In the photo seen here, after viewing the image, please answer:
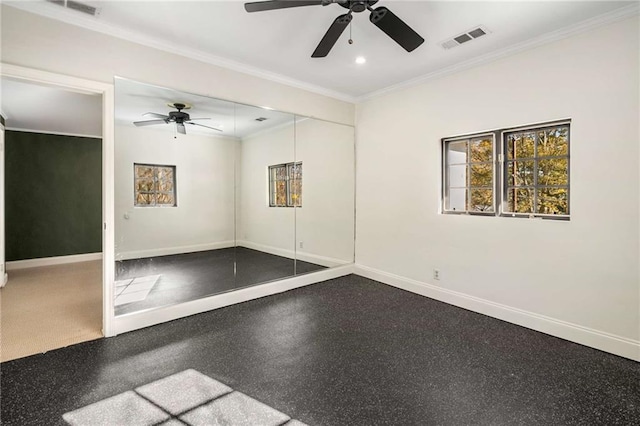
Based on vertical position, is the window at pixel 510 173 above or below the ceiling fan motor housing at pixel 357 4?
below

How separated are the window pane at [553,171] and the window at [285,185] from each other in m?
2.93

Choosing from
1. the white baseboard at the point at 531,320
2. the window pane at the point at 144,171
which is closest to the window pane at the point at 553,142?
the white baseboard at the point at 531,320

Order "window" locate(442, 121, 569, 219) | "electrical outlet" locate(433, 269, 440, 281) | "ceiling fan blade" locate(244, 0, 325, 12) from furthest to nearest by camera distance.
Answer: "electrical outlet" locate(433, 269, 440, 281) < "window" locate(442, 121, 569, 219) < "ceiling fan blade" locate(244, 0, 325, 12)

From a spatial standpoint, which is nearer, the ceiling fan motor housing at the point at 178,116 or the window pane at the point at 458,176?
the ceiling fan motor housing at the point at 178,116

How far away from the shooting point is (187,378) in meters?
2.16

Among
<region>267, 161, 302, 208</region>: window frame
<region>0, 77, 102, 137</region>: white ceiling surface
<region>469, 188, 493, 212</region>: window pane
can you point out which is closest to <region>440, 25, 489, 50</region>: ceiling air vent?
<region>469, 188, 493, 212</region>: window pane

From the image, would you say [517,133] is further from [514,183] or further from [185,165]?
[185,165]

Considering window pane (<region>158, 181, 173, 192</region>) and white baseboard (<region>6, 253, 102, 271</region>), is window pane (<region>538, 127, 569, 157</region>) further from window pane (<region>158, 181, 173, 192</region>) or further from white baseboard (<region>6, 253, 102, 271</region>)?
white baseboard (<region>6, 253, 102, 271</region>)

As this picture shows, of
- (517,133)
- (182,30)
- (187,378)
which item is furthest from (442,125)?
(187,378)

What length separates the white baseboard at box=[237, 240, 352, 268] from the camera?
13.6ft

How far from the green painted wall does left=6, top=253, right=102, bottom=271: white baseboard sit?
7 cm

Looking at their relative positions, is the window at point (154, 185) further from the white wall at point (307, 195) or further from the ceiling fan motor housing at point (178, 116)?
the white wall at point (307, 195)

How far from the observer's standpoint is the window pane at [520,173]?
10.4 ft

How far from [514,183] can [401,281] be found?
1859 millimetres
